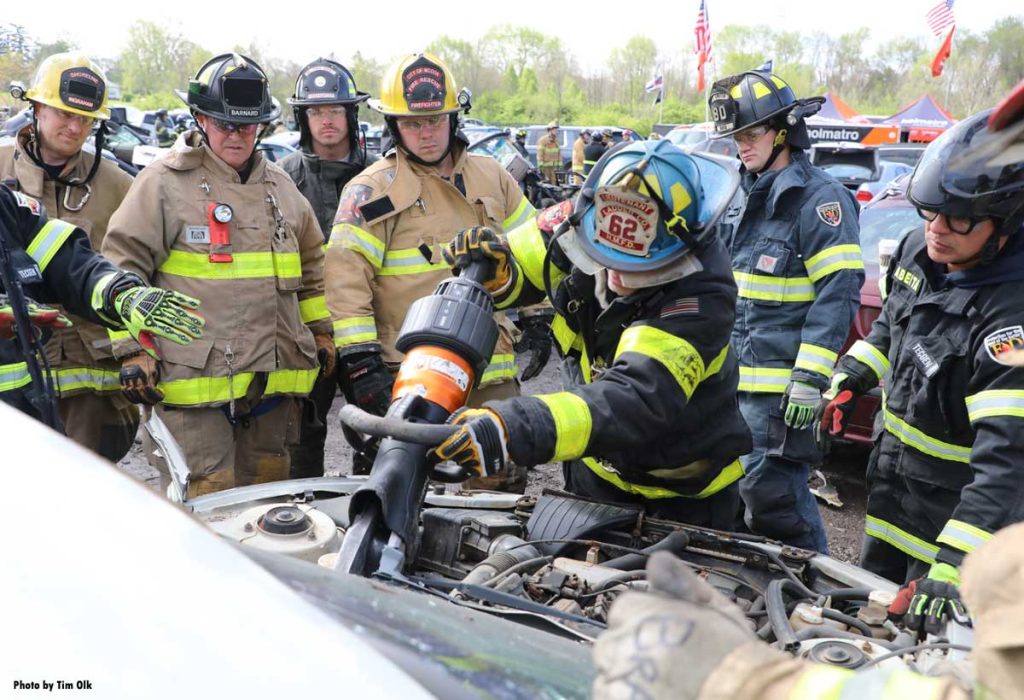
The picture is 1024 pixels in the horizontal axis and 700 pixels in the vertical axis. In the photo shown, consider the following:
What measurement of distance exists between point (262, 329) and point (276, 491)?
4.04 ft

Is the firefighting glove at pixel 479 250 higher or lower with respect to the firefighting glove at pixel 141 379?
higher

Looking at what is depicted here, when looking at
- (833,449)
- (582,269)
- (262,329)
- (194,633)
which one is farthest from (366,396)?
(833,449)

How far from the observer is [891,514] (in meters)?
2.96

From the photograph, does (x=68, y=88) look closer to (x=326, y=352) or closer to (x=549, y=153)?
(x=326, y=352)

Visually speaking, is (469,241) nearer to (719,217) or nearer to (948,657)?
(719,217)

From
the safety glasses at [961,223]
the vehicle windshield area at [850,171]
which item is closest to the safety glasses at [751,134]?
the safety glasses at [961,223]

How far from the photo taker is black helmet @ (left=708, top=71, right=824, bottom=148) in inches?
159

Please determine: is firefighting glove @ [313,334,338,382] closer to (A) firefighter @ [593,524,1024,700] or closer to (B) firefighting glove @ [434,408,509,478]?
(B) firefighting glove @ [434,408,509,478]

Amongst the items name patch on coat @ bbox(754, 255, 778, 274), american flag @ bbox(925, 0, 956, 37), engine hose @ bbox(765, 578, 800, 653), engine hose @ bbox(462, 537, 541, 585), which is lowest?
engine hose @ bbox(765, 578, 800, 653)

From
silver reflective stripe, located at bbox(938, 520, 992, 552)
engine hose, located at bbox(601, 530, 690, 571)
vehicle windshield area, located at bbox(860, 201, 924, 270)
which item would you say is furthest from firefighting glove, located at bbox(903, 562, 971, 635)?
vehicle windshield area, located at bbox(860, 201, 924, 270)

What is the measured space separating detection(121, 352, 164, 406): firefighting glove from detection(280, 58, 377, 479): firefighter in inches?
44.3

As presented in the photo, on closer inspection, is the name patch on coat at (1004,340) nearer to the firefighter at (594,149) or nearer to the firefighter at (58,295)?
the firefighter at (58,295)

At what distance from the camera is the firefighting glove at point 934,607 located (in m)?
1.94

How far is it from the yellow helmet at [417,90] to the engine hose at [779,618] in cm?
268
